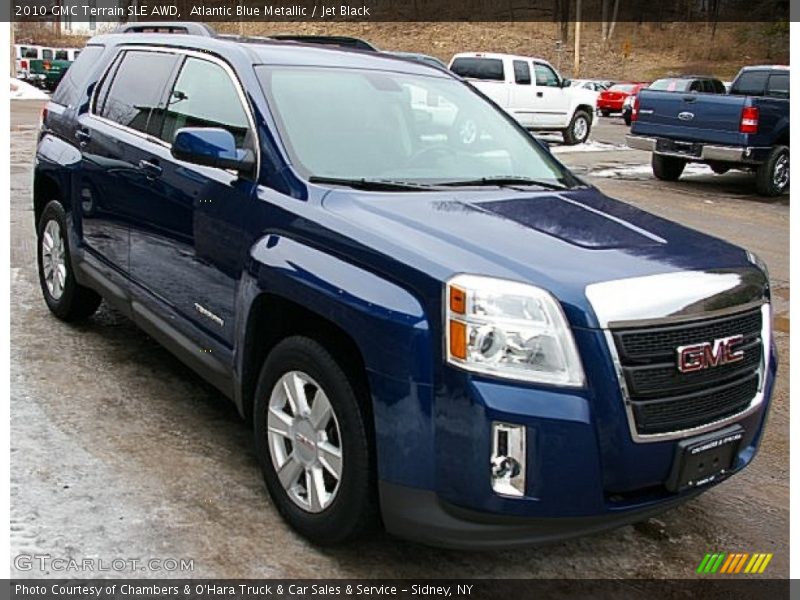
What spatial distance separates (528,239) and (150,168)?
2118mm

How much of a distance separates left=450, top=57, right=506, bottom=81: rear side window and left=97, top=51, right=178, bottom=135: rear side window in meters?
15.8

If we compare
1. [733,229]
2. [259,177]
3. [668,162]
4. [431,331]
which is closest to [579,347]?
[431,331]

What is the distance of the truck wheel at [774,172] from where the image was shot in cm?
1364

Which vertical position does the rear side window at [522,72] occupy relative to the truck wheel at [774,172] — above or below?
above

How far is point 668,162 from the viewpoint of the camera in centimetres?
1520

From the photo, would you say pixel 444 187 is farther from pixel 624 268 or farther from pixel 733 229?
pixel 733 229

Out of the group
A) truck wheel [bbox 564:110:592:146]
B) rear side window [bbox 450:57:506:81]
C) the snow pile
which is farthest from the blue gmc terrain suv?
the snow pile

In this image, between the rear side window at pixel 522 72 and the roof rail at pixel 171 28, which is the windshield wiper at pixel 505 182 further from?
the rear side window at pixel 522 72

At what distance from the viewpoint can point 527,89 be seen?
20.2 m

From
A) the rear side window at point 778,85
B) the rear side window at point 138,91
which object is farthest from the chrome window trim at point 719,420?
the rear side window at point 778,85

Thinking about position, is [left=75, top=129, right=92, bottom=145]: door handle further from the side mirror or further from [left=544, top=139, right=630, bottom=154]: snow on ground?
[left=544, top=139, right=630, bottom=154]: snow on ground

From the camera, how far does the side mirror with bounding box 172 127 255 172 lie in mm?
3564

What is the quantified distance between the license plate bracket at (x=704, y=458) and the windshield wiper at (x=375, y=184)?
1403mm
